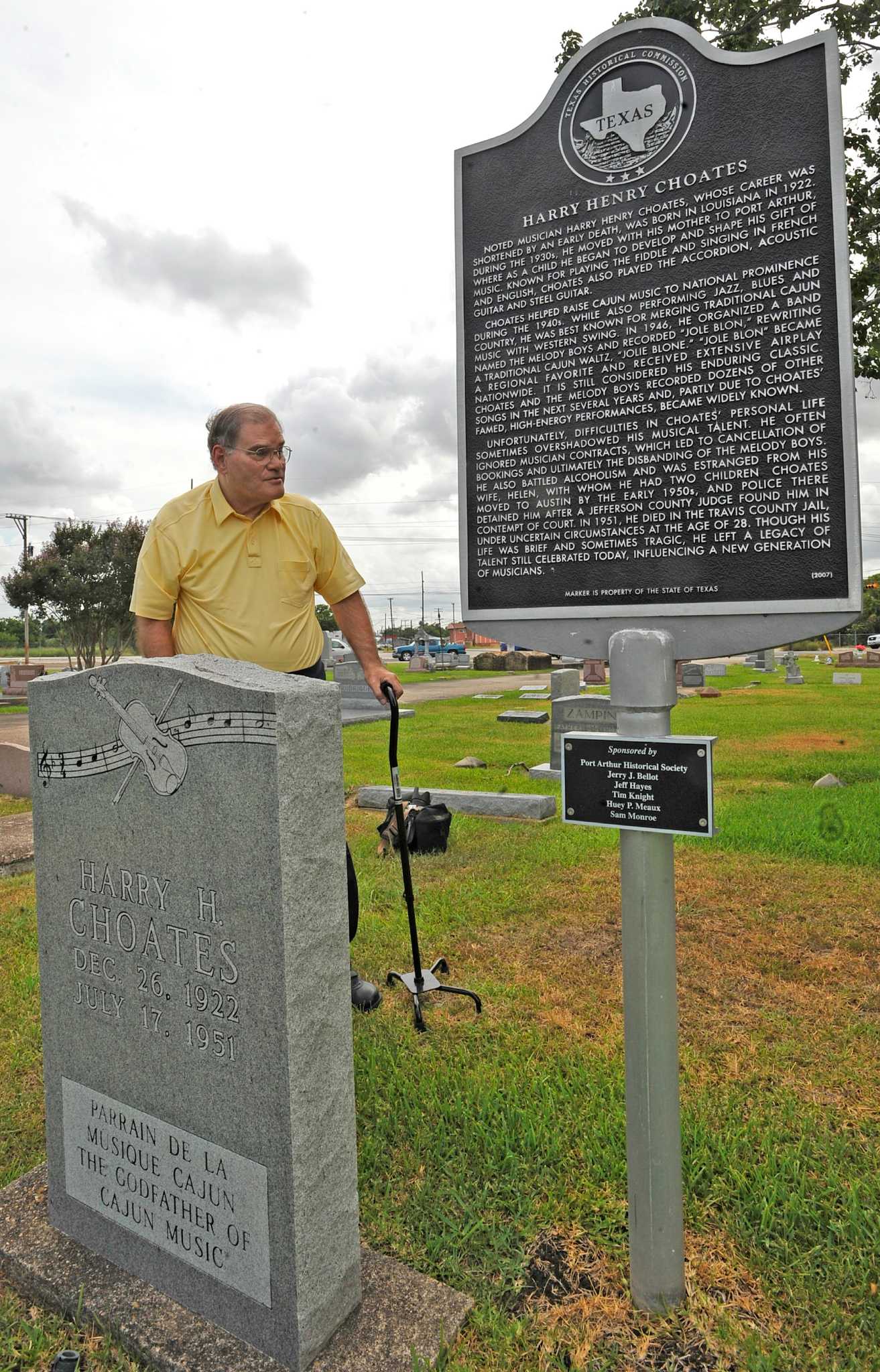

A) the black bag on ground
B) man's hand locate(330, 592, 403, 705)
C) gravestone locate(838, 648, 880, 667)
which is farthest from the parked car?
man's hand locate(330, 592, 403, 705)

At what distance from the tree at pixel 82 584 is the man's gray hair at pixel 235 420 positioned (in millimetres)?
21286

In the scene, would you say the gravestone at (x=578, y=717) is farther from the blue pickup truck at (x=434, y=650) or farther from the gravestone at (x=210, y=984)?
the blue pickup truck at (x=434, y=650)

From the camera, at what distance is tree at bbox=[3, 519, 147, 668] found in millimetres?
22734

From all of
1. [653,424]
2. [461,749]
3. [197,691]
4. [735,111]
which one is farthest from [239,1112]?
[461,749]

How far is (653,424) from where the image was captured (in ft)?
6.79

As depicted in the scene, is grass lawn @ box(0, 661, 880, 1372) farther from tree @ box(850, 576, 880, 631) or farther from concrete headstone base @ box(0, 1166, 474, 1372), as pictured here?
tree @ box(850, 576, 880, 631)

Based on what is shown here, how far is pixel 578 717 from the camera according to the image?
27.2 feet

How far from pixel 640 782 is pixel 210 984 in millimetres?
1048

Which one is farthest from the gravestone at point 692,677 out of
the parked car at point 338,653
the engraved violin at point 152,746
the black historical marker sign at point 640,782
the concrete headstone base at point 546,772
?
the engraved violin at point 152,746

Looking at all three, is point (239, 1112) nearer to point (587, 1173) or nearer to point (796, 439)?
point (587, 1173)

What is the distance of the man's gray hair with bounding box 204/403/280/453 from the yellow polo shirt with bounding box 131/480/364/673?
0.50 feet

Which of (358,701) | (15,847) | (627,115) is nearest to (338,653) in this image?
(358,701)

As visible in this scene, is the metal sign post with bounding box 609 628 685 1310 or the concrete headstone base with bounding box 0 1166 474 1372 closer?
the concrete headstone base with bounding box 0 1166 474 1372

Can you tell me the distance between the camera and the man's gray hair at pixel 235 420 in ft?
8.08
